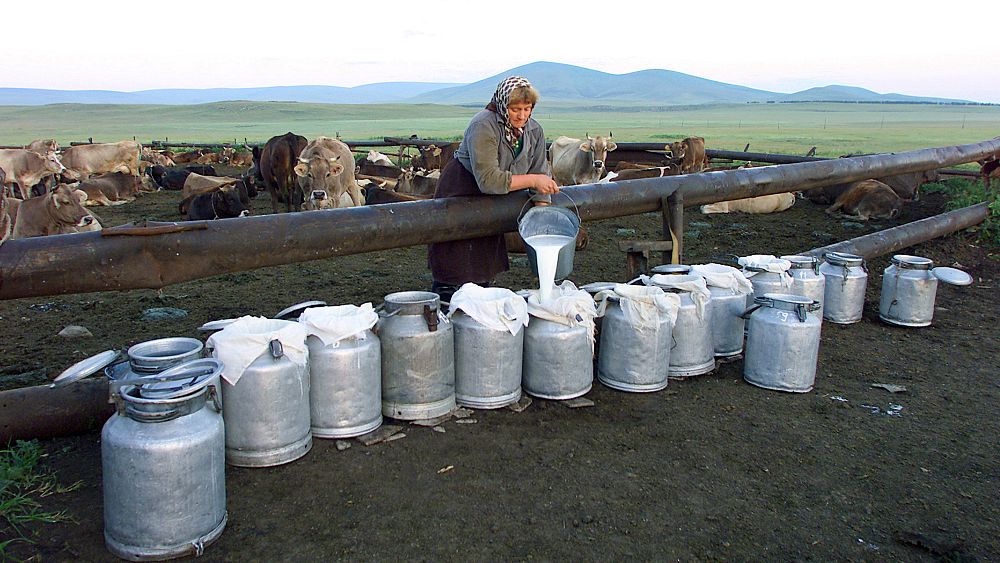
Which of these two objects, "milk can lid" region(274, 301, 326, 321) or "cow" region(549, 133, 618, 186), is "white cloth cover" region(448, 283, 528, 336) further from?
"cow" region(549, 133, 618, 186)

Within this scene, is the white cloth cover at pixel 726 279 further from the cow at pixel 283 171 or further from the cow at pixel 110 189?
the cow at pixel 110 189

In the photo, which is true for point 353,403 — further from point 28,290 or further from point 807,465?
point 807,465

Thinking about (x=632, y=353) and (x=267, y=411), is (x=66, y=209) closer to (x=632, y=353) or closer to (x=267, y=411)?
(x=267, y=411)

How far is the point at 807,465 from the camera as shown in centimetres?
333

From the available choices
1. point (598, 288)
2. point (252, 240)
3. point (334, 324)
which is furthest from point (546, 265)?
point (252, 240)

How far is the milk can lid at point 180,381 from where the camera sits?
8.25 feet

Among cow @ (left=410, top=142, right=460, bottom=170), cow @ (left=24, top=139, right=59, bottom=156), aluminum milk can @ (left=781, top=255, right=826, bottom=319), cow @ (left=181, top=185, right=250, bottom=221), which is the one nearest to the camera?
aluminum milk can @ (left=781, top=255, right=826, bottom=319)

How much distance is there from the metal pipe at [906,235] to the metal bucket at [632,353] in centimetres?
254

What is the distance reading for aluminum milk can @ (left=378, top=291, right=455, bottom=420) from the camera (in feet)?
11.6

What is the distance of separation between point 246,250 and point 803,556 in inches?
101

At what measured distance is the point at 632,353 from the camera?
405cm

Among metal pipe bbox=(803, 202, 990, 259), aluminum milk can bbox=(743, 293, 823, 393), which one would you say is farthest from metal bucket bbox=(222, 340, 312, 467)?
metal pipe bbox=(803, 202, 990, 259)

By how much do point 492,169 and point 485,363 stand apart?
1.06 m

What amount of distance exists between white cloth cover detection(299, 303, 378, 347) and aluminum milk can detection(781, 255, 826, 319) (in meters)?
3.00
